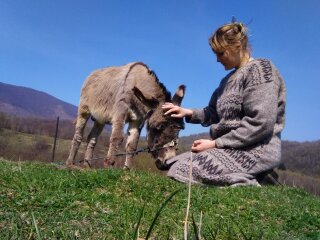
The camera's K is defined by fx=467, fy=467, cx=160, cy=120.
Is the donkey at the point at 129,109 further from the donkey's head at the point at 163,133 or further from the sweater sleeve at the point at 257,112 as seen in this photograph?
the sweater sleeve at the point at 257,112

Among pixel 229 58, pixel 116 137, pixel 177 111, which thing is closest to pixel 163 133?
pixel 116 137

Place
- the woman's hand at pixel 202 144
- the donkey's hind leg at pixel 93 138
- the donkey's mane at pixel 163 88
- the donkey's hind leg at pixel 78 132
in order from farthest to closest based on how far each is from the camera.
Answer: the donkey's hind leg at pixel 78 132
the donkey's hind leg at pixel 93 138
the donkey's mane at pixel 163 88
the woman's hand at pixel 202 144

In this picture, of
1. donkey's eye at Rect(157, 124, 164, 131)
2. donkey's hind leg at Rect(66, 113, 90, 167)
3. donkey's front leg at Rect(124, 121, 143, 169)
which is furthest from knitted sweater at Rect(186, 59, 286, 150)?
donkey's hind leg at Rect(66, 113, 90, 167)

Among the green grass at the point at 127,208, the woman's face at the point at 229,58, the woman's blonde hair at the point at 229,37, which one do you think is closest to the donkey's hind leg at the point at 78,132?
the woman's face at the point at 229,58

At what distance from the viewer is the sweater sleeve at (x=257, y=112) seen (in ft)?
20.7

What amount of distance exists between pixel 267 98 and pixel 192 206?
2.38m

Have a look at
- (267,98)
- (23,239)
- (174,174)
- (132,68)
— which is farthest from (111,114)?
(23,239)

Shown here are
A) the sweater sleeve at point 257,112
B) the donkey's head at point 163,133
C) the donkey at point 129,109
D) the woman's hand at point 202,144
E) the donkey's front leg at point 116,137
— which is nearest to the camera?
the sweater sleeve at point 257,112

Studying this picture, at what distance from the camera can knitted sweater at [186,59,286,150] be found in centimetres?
635

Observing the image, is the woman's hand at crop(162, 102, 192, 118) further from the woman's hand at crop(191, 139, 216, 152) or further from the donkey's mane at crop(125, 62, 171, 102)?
the donkey's mane at crop(125, 62, 171, 102)

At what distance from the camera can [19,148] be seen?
35.4 meters

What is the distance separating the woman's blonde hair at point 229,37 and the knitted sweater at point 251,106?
361mm

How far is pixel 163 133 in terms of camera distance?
32.5ft

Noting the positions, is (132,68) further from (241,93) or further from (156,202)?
(156,202)
